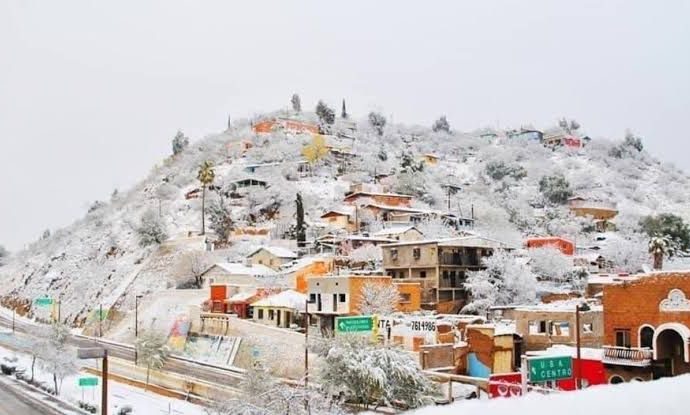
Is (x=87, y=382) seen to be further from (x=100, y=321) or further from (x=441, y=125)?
(x=441, y=125)

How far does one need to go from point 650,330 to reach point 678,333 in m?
0.37

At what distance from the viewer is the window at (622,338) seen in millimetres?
10773

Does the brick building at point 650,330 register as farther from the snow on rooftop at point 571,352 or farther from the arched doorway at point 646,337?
the snow on rooftop at point 571,352

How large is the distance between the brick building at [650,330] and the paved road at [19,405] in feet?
33.4

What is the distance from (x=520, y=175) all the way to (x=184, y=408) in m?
31.2

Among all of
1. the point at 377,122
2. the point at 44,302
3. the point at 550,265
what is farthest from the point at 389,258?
the point at 377,122

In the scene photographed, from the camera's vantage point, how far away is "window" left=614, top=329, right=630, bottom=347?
10773 millimetres

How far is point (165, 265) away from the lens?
2752cm

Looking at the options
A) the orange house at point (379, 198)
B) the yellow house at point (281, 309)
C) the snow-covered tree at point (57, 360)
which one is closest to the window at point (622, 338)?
the yellow house at point (281, 309)

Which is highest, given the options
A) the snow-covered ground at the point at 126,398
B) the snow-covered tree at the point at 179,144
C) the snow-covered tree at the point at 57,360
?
the snow-covered tree at the point at 179,144

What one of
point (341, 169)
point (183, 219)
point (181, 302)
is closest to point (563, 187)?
point (341, 169)

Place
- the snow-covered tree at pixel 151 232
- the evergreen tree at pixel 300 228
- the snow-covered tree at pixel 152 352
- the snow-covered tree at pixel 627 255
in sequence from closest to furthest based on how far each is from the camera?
the snow-covered tree at pixel 152 352
the snow-covered tree at pixel 627 255
the evergreen tree at pixel 300 228
the snow-covered tree at pixel 151 232

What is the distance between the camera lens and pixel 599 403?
159 centimetres

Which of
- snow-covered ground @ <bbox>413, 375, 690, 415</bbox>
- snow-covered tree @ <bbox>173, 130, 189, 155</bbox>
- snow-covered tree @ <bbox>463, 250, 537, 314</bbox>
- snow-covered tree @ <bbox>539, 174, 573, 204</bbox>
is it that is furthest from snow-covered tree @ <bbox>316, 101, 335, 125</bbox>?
snow-covered ground @ <bbox>413, 375, 690, 415</bbox>
